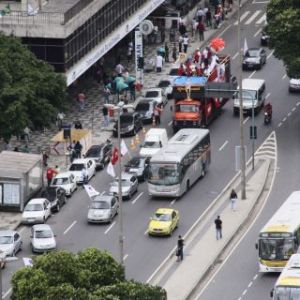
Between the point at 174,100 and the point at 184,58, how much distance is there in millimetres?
20308

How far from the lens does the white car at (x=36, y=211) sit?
132 m

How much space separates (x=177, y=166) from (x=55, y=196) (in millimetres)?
9593

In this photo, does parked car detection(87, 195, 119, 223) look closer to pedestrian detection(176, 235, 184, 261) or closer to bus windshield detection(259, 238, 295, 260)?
pedestrian detection(176, 235, 184, 261)

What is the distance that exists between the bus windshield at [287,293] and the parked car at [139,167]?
32371 millimetres

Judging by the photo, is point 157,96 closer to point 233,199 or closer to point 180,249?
point 233,199

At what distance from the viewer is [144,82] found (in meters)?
167

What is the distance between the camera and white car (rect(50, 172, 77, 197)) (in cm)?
13712

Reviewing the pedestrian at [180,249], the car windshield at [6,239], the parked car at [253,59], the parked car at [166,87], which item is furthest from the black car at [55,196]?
the parked car at [253,59]

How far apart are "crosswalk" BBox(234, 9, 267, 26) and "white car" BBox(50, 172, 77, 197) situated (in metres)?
50.2

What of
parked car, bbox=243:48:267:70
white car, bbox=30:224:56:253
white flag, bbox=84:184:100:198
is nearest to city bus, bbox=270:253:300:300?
white flag, bbox=84:184:100:198

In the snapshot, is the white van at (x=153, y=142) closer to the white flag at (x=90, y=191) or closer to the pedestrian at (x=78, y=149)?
the pedestrian at (x=78, y=149)

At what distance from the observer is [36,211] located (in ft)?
433

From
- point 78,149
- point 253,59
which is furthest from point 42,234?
point 253,59

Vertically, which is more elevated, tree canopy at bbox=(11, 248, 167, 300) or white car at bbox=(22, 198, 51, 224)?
tree canopy at bbox=(11, 248, 167, 300)
